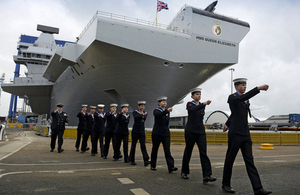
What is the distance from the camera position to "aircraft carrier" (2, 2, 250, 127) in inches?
537

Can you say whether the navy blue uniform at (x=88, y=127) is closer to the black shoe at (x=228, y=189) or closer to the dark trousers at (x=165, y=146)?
the dark trousers at (x=165, y=146)

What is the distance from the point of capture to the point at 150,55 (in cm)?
1396

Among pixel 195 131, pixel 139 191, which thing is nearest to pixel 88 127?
pixel 195 131

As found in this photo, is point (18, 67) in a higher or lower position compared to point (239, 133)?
higher

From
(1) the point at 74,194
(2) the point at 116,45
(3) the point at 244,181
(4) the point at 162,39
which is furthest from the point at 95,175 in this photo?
(4) the point at 162,39

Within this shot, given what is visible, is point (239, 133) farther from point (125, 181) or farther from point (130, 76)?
point (130, 76)

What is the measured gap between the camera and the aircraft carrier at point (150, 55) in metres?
13.6

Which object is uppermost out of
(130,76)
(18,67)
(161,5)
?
(18,67)

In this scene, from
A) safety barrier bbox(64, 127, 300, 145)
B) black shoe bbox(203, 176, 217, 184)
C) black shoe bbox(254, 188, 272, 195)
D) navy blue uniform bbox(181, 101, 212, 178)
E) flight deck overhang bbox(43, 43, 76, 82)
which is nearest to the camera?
black shoe bbox(254, 188, 272, 195)

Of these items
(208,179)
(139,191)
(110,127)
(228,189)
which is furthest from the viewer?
(110,127)

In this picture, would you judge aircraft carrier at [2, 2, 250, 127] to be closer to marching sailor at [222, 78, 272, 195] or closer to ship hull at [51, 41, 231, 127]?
ship hull at [51, 41, 231, 127]

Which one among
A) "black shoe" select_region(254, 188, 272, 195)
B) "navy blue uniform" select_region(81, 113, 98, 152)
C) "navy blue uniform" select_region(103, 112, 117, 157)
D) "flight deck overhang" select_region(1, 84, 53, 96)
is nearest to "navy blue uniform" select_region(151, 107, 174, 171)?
"black shoe" select_region(254, 188, 272, 195)

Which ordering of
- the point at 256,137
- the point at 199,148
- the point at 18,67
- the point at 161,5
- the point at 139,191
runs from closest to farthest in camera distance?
the point at 139,191
the point at 199,148
the point at 256,137
the point at 161,5
the point at 18,67

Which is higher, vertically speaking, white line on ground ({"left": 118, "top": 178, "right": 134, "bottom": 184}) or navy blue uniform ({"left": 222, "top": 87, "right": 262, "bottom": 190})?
navy blue uniform ({"left": 222, "top": 87, "right": 262, "bottom": 190})
